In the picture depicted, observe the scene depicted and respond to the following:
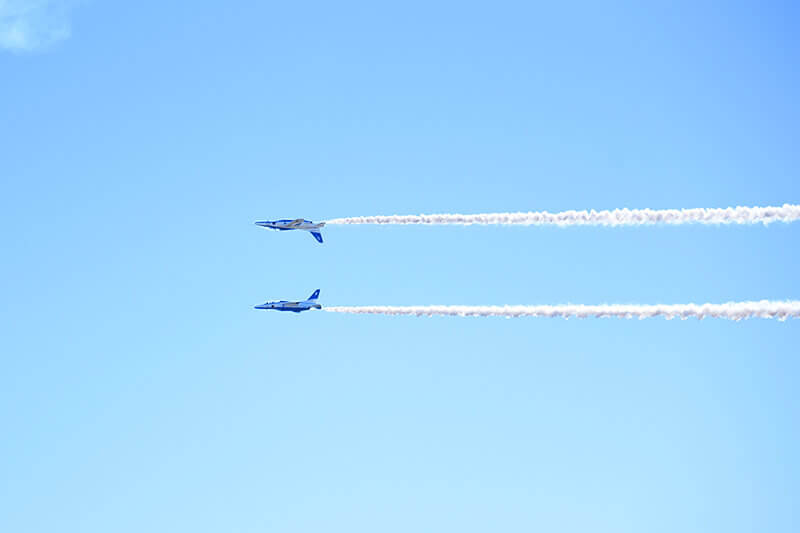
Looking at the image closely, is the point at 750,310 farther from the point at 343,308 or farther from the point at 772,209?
the point at 343,308

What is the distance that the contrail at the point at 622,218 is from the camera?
94125 mm

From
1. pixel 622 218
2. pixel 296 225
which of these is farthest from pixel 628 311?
pixel 296 225

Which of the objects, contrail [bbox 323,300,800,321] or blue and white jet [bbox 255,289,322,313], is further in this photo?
blue and white jet [bbox 255,289,322,313]

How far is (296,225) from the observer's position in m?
158

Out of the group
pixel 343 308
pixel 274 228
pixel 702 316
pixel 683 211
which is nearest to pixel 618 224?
pixel 683 211

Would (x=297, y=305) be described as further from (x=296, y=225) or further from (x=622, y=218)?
(x=622, y=218)

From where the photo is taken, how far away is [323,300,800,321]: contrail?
90625 mm

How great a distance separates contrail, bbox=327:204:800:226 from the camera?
309ft

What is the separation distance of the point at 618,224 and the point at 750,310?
63.4 ft

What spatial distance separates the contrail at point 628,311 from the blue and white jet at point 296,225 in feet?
84.7

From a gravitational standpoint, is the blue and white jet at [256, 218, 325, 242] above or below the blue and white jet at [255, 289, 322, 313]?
above

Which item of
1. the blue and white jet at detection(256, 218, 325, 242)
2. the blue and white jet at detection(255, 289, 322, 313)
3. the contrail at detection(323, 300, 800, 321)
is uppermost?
the blue and white jet at detection(256, 218, 325, 242)

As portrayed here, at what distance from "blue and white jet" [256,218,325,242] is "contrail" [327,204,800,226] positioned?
2070 centimetres

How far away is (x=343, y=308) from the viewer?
138 m
